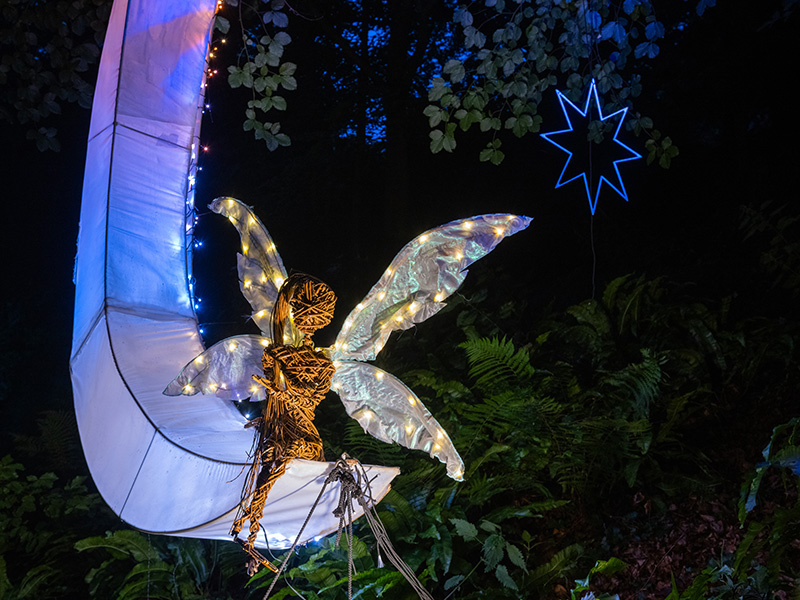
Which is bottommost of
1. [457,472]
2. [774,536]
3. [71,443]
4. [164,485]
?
[71,443]

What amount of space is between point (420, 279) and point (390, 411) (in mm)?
451

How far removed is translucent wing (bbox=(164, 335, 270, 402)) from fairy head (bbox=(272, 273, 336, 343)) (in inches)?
5.3

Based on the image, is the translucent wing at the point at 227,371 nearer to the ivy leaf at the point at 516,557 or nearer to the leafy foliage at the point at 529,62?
the leafy foliage at the point at 529,62

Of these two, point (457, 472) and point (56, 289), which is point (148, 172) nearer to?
point (457, 472)

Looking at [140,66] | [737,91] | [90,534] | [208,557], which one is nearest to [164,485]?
[140,66]

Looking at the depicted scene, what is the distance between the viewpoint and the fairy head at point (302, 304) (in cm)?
201

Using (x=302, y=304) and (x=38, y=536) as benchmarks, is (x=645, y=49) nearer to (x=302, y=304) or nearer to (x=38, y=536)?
(x=302, y=304)

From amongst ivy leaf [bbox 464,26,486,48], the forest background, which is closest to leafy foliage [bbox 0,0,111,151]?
the forest background

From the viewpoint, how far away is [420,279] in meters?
2.15

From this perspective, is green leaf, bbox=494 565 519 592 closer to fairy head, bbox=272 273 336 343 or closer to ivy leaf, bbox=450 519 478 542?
ivy leaf, bbox=450 519 478 542

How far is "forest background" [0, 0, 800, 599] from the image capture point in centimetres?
382

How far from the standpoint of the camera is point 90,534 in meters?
5.04

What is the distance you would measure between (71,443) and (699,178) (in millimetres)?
6804

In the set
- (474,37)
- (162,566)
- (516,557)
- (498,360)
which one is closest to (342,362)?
(516,557)
